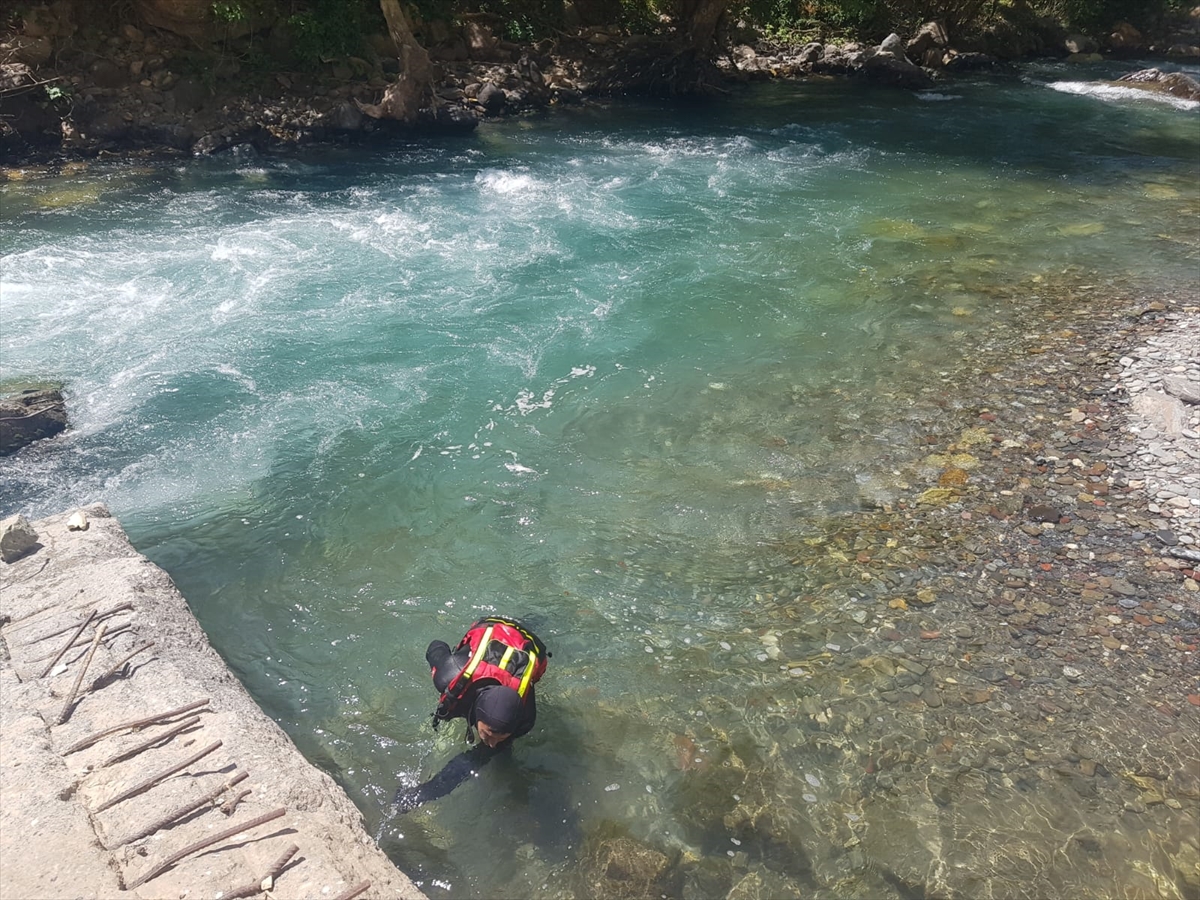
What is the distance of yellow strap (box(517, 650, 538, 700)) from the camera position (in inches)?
177

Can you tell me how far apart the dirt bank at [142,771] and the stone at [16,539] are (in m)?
0.28

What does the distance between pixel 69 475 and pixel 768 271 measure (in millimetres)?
8922

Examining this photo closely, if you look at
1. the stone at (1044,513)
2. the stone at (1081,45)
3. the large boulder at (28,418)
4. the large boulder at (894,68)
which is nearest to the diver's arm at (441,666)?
the stone at (1044,513)

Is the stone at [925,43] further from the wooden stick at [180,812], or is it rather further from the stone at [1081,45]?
the wooden stick at [180,812]

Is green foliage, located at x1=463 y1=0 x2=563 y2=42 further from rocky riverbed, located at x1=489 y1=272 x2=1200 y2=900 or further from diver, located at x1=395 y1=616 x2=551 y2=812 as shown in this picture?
diver, located at x1=395 y1=616 x2=551 y2=812

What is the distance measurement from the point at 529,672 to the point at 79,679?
263 cm

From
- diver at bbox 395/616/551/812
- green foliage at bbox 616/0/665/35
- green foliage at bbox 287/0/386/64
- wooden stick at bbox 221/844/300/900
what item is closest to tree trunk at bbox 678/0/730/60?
green foliage at bbox 616/0/665/35

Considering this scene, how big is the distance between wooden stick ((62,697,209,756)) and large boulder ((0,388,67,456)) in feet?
14.7

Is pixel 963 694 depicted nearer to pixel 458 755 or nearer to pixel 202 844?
pixel 458 755

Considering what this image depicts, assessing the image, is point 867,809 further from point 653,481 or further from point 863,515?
point 653,481

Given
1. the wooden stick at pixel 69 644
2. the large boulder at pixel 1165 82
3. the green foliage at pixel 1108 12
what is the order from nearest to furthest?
1. the wooden stick at pixel 69 644
2. the large boulder at pixel 1165 82
3. the green foliage at pixel 1108 12

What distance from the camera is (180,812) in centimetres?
393

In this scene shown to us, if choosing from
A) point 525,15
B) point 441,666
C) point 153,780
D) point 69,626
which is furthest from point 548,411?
point 525,15

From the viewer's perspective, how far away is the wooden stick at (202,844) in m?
3.64
